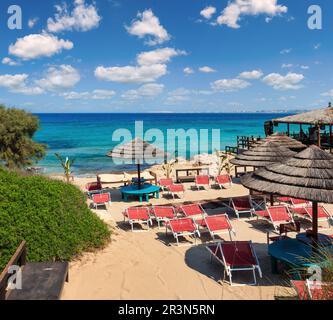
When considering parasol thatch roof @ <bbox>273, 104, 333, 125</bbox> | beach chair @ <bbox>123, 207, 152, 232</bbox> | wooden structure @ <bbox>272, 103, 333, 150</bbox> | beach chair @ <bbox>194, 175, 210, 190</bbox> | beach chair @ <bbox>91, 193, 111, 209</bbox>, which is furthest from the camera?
wooden structure @ <bbox>272, 103, 333, 150</bbox>

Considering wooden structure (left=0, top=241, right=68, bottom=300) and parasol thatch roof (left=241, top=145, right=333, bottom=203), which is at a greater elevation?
parasol thatch roof (left=241, top=145, right=333, bottom=203)

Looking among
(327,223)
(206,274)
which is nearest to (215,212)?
(327,223)

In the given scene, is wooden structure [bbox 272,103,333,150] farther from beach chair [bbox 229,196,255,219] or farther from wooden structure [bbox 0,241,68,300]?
wooden structure [bbox 0,241,68,300]

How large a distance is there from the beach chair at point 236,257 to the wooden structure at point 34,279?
2.93m

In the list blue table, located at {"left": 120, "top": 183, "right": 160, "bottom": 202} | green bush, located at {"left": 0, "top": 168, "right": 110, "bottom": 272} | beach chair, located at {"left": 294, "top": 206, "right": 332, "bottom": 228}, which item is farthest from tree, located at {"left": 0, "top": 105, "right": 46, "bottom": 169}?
beach chair, located at {"left": 294, "top": 206, "right": 332, "bottom": 228}

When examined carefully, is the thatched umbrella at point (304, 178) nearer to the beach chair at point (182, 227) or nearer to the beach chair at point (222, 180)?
the beach chair at point (182, 227)

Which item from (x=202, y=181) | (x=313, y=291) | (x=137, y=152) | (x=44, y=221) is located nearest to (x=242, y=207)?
(x=202, y=181)

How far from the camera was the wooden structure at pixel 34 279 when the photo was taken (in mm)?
4988

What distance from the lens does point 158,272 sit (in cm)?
691

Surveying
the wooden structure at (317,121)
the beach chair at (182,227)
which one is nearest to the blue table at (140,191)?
the beach chair at (182,227)

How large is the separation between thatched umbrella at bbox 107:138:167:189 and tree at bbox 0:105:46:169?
8.61 meters

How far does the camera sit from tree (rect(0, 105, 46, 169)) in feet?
65.8

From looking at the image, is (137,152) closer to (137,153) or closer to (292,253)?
(137,153)

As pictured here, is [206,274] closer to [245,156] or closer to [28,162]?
[245,156]
